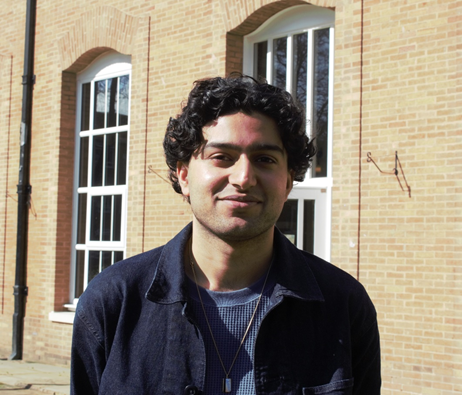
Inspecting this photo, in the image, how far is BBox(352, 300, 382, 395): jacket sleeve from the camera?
2480 millimetres

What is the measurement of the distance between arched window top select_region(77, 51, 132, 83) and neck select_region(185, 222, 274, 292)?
9104mm

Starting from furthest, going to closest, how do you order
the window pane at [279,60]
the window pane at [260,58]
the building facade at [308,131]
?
the window pane at [260,58], the window pane at [279,60], the building facade at [308,131]

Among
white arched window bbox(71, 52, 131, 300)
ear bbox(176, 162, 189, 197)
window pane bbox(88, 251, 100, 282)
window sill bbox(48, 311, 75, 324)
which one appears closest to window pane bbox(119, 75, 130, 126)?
white arched window bbox(71, 52, 131, 300)

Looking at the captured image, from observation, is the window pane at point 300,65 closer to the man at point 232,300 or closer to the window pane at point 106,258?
the window pane at point 106,258

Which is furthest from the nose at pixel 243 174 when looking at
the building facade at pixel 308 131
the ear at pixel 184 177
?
the building facade at pixel 308 131

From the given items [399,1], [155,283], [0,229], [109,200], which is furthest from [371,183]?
[0,229]

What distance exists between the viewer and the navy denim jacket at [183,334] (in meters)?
2.26

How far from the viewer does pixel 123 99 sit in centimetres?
1135

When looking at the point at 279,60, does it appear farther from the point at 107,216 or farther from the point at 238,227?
the point at 238,227

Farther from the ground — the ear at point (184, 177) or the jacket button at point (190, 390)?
the ear at point (184, 177)

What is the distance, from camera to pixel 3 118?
12.9m

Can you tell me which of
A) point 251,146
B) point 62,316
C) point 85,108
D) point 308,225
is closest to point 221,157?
point 251,146

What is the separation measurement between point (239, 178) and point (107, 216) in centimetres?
947

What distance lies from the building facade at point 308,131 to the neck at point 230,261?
275cm
